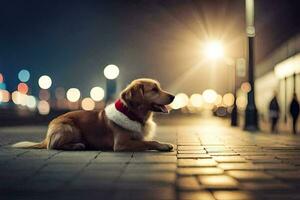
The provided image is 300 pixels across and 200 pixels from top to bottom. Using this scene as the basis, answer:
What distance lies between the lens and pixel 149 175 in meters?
7.62

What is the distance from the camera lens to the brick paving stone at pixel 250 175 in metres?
7.26

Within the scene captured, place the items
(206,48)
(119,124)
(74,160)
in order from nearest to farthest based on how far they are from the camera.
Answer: (74,160) < (119,124) < (206,48)

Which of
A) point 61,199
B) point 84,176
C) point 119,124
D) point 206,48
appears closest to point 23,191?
point 61,199

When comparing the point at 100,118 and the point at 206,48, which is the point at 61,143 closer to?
the point at 100,118

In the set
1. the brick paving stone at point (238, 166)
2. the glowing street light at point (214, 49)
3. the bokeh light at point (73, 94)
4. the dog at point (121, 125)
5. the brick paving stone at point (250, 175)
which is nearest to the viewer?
the brick paving stone at point (250, 175)

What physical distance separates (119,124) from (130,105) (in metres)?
0.43

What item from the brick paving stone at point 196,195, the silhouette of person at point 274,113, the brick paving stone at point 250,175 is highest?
the silhouette of person at point 274,113

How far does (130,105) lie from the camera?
37.0ft

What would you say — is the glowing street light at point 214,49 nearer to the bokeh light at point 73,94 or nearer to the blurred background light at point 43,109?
the blurred background light at point 43,109

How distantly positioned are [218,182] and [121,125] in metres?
4.43

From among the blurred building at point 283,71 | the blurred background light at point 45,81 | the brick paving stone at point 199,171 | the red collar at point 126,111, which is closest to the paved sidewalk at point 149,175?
the brick paving stone at point 199,171

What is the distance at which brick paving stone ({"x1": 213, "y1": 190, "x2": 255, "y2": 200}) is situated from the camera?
19.2ft

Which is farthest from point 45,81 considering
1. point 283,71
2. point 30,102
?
point 283,71

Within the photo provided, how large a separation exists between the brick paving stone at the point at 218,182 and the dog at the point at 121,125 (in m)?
3.68
